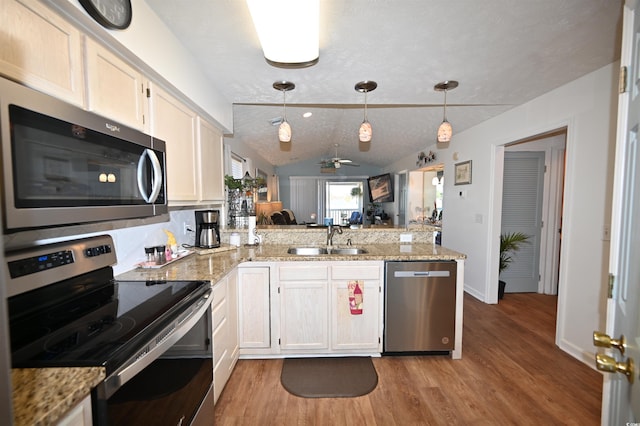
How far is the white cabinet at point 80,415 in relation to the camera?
0.69m

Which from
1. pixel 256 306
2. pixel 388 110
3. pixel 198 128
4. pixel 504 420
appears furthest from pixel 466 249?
pixel 198 128

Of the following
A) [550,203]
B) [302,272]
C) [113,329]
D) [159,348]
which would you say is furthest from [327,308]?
[550,203]

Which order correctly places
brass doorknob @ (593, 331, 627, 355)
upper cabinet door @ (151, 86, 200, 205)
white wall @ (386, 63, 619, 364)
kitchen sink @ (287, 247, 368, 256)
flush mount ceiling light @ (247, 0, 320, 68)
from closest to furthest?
brass doorknob @ (593, 331, 627, 355)
flush mount ceiling light @ (247, 0, 320, 68)
upper cabinet door @ (151, 86, 200, 205)
white wall @ (386, 63, 619, 364)
kitchen sink @ (287, 247, 368, 256)

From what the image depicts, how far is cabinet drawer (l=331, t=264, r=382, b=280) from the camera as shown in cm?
224

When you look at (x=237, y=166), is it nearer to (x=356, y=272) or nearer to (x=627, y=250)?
(x=356, y=272)

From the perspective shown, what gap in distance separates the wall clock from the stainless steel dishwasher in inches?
86.1

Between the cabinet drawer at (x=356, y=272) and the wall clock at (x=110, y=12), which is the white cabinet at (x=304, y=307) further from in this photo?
the wall clock at (x=110, y=12)

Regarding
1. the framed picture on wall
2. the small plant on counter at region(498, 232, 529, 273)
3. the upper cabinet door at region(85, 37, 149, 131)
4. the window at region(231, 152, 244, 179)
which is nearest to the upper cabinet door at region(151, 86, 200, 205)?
the upper cabinet door at region(85, 37, 149, 131)

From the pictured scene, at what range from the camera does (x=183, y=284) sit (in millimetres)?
1491

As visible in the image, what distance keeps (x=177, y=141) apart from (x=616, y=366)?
2.27 m

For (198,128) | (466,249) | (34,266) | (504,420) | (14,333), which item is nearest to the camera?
(14,333)

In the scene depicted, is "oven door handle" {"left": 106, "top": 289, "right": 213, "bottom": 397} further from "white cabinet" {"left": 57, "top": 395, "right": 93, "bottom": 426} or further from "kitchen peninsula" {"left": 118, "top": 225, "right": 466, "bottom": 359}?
"kitchen peninsula" {"left": 118, "top": 225, "right": 466, "bottom": 359}

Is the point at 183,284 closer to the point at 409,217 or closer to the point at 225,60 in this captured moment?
the point at 225,60

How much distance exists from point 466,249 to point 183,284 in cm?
379
